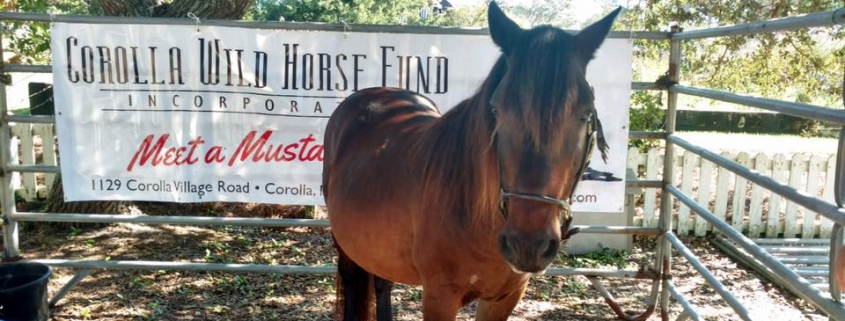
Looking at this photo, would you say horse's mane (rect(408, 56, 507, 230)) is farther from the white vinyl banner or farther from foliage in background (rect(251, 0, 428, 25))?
foliage in background (rect(251, 0, 428, 25))

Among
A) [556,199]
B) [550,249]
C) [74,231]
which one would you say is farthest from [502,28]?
[74,231]

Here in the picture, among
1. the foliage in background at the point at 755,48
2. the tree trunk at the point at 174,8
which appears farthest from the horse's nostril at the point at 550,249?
→ the foliage in background at the point at 755,48

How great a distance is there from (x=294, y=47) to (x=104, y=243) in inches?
116

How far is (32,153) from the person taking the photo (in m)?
6.03

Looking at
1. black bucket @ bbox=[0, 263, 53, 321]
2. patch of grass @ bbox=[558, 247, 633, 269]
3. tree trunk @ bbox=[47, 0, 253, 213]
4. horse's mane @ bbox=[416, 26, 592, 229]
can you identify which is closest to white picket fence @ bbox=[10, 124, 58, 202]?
tree trunk @ bbox=[47, 0, 253, 213]

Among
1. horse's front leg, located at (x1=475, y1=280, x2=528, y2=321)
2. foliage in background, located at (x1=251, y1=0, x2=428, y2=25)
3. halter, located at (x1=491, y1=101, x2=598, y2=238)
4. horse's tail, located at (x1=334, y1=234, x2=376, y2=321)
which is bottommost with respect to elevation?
horse's tail, located at (x1=334, y1=234, x2=376, y2=321)

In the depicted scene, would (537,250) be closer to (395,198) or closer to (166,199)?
(395,198)

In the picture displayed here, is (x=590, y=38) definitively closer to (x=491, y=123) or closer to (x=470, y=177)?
(x=491, y=123)

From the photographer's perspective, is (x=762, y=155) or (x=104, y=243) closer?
(x=104, y=243)

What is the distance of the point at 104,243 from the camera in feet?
17.1

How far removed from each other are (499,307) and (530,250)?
0.97m

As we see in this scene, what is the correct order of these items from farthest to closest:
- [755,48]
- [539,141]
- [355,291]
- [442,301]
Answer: [755,48]
[355,291]
[442,301]
[539,141]

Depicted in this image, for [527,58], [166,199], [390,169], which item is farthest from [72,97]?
[527,58]

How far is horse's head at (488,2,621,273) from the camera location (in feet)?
5.35
